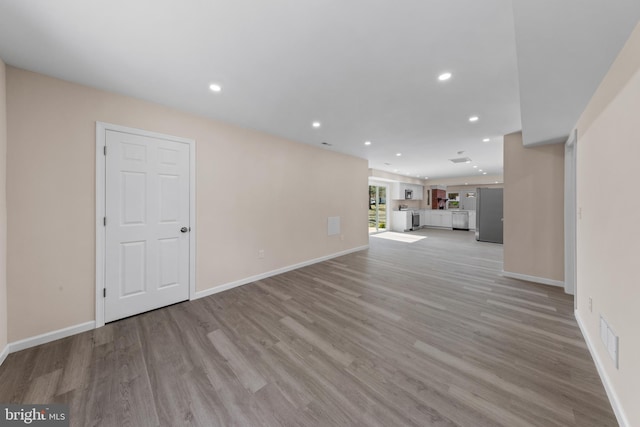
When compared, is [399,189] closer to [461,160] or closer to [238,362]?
[461,160]

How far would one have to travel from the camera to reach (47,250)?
205 centimetres

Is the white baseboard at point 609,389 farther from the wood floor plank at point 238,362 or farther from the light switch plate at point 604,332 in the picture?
the wood floor plank at point 238,362

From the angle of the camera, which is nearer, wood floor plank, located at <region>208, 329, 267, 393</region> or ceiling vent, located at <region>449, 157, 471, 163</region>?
wood floor plank, located at <region>208, 329, 267, 393</region>

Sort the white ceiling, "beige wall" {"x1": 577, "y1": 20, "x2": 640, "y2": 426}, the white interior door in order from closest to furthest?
"beige wall" {"x1": 577, "y1": 20, "x2": 640, "y2": 426} → the white ceiling → the white interior door

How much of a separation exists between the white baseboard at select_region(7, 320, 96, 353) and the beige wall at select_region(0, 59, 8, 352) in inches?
3.3

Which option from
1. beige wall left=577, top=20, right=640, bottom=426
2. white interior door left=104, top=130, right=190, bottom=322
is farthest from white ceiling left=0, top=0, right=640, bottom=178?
white interior door left=104, top=130, right=190, bottom=322

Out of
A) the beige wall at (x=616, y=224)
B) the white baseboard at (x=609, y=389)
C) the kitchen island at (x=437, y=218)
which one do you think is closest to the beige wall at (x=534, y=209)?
the beige wall at (x=616, y=224)

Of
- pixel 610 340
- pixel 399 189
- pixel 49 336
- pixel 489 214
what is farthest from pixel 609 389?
pixel 399 189

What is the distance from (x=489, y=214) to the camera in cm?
671

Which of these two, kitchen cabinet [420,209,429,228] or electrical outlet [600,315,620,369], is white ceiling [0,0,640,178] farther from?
kitchen cabinet [420,209,429,228]

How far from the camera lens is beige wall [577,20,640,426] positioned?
118 cm

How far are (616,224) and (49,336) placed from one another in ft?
15.0

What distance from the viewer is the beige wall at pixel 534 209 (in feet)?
11.0

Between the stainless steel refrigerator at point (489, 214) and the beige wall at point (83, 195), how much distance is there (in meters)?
5.92
